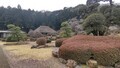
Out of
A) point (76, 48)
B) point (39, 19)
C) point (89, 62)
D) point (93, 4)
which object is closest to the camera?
point (89, 62)

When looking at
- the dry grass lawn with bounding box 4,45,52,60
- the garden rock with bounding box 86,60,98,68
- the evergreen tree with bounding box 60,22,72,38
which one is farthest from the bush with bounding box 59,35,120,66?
the evergreen tree with bounding box 60,22,72,38

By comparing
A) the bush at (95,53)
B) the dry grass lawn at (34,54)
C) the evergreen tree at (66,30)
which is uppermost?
the evergreen tree at (66,30)

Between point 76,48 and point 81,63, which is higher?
point 76,48

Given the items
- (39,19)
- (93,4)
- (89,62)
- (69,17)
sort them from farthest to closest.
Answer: (39,19) → (69,17) → (93,4) → (89,62)

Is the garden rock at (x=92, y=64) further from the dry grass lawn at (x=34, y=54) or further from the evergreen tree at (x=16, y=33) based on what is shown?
the evergreen tree at (x=16, y=33)

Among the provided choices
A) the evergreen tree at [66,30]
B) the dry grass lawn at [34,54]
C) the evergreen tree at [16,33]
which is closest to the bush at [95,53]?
the dry grass lawn at [34,54]

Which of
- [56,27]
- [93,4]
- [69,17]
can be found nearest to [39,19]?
[56,27]

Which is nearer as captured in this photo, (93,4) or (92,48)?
(92,48)

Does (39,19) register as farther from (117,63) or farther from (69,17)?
(117,63)

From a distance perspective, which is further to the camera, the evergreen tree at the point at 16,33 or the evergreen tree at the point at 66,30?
the evergreen tree at the point at 16,33

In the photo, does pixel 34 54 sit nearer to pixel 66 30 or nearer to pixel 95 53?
pixel 95 53

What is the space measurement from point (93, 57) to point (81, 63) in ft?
2.32

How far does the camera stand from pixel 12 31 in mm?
28594

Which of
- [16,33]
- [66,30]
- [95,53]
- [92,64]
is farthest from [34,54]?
[16,33]
